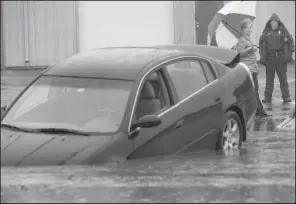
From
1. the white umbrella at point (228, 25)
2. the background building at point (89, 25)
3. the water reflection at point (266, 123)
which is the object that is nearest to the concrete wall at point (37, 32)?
the background building at point (89, 25)

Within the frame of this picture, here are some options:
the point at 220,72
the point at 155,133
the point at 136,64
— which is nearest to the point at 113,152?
the point at 155,133

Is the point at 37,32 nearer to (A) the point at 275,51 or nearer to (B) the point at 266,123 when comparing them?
(A) the point at 275,51

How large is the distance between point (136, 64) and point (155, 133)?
38.2 inches

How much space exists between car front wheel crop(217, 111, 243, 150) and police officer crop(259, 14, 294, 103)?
6.88 metres

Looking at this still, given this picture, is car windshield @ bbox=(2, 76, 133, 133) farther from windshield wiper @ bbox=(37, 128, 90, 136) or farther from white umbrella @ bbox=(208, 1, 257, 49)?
white umbrella @ bbox=(208, 1, 257, 49)

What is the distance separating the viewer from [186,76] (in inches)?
373

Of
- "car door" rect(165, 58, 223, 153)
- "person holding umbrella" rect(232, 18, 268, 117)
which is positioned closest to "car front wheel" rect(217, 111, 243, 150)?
"car door" rect(165, 58, 223, 153)

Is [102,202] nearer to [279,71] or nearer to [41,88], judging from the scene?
[41,88]

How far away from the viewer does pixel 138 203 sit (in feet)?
20.1

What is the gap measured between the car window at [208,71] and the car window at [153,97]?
932 millimetres

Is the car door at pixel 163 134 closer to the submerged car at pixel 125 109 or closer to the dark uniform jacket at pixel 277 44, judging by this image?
the submerged car at pixel 125 109

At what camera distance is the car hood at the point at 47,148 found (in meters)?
7.71

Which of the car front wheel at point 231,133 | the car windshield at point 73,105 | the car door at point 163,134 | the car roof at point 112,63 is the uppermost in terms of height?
the car roof at point 112,63

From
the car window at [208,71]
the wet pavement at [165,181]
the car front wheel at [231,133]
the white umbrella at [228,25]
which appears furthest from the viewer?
the white umbrella at [228,25]
